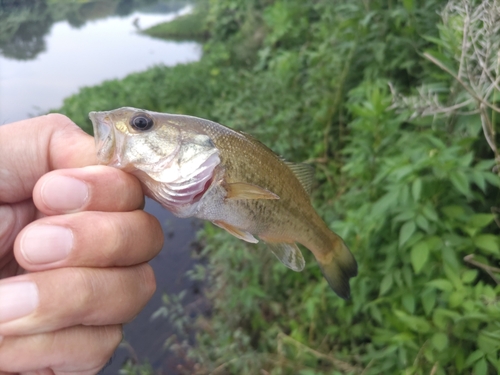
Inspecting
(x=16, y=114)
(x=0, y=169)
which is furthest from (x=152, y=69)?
(x=0, y=169)

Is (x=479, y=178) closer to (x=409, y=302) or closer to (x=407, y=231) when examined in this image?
(x=407, y=231)

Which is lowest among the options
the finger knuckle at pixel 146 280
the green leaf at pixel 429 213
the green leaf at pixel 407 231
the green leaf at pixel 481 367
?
the green leaf at pixel 481 367

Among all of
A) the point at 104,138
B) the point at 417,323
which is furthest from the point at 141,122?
the point at 417,323

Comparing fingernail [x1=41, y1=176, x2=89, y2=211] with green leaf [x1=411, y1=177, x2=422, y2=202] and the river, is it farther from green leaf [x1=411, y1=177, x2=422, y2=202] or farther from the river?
the river

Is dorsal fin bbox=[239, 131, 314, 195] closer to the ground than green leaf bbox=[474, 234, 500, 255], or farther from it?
farther from it

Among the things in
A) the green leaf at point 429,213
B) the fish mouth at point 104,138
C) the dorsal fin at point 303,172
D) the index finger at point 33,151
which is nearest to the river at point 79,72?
the index finger at point 33,151

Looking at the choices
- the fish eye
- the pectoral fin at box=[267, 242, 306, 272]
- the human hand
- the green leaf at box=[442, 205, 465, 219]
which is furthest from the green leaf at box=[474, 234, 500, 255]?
the fish eye

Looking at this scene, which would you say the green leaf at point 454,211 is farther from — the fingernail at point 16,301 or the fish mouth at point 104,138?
the fingernail at point 16,301
